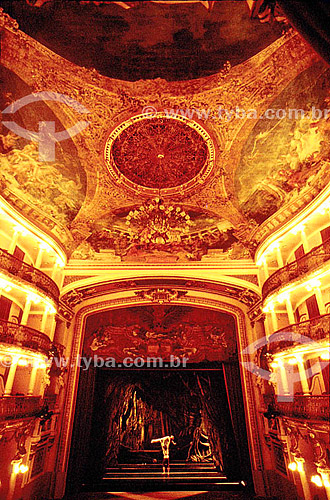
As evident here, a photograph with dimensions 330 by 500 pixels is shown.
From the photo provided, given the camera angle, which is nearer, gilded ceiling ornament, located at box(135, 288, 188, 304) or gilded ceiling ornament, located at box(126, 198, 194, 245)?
gilded ceiling ornament, located at box(126, 198, 194, 245)

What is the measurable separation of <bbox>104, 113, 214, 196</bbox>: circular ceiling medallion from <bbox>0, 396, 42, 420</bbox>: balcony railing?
752 cm

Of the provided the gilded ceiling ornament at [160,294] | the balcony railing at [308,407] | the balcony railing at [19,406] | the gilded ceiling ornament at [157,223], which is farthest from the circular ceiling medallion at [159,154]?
the balcony railing at [19,406]

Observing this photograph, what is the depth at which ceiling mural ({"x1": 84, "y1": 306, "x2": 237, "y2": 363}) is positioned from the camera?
1340 cm

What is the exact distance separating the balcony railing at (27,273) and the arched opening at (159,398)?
156 inches

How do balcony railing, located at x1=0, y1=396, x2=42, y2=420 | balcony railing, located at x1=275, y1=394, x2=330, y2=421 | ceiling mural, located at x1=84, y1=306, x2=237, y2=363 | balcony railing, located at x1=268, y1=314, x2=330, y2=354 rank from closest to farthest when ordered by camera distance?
1. balcony railing, located at x1=275, y1=394, x2=330, y2=421
2. balcony railing, located at x1=268, y1=314, x2=330, y2=354
3. balcony railing, located at x1=0, y1=396, x2=42, y2=420
4. ceiling mural, located at x1=84, y1=306, x2=237, y2=363

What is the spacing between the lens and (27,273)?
9.88 metres

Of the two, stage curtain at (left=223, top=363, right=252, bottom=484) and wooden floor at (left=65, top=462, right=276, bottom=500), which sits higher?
stage curtain at (left=223, top=363, right=252, bottom=484)

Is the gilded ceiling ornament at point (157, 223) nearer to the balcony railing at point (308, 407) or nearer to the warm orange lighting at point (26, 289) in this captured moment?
the warm orange lighting at point (26, 289)

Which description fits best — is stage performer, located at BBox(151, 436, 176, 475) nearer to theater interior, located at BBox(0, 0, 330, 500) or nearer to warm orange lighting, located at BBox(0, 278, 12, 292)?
theater interior, located at BBox(0, 0, 330, 500)

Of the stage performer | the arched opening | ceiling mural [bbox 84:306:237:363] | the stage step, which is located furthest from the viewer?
ceiling mural [bbox 84:306:237:363]

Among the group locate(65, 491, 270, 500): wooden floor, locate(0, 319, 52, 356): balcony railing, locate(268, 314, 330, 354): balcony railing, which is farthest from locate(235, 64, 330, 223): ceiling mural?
locate(65, 491, 270, 500): wooden floor

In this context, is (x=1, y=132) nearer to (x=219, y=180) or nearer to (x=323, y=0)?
(x=219, y=180)

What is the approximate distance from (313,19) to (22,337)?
10112mm

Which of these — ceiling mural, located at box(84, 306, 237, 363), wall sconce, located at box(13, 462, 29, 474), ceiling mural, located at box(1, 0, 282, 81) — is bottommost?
wall sconce, located at box(13, 462, 29, 474)
